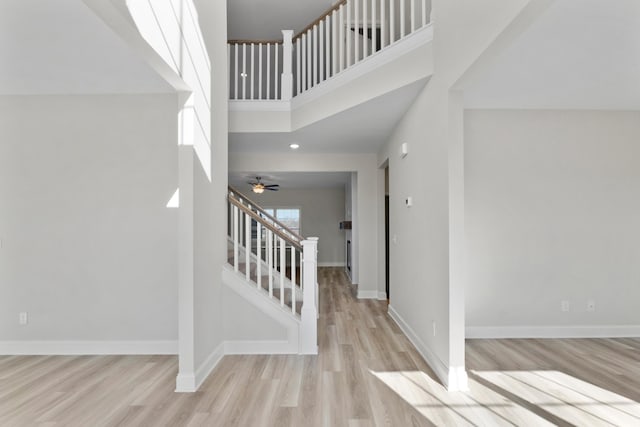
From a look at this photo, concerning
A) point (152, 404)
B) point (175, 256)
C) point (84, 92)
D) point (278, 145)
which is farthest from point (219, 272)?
point (278, 145)

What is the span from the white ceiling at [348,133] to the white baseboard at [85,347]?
113 inches

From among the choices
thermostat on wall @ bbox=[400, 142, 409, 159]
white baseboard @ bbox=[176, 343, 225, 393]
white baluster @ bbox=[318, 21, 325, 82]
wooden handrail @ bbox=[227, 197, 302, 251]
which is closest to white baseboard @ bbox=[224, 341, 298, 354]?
white baseboard @ bbox=[176, 343, 225, 393]

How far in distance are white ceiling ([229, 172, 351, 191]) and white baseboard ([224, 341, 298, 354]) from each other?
4.58 meters

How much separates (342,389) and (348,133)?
3256 millimetres

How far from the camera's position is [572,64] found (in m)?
2.67

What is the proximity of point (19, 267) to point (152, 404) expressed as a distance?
86.2 inches

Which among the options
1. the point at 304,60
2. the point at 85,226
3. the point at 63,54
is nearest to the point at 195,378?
the point at 85,226

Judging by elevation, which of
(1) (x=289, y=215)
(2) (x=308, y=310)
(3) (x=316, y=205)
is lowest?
(2) (x=308, y=310)

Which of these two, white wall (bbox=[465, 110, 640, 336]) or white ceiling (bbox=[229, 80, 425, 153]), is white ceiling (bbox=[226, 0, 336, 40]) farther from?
white wall (bbox=[465, 110, 640, 336])

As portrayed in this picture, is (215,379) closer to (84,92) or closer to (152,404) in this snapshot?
(152,404)

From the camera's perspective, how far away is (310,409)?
230 cm

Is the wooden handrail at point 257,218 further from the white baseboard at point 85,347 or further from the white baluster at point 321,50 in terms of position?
the white baluster at point 321,50

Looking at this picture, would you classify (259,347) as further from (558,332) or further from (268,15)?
(268,15)

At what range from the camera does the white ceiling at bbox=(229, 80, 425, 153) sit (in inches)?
140
